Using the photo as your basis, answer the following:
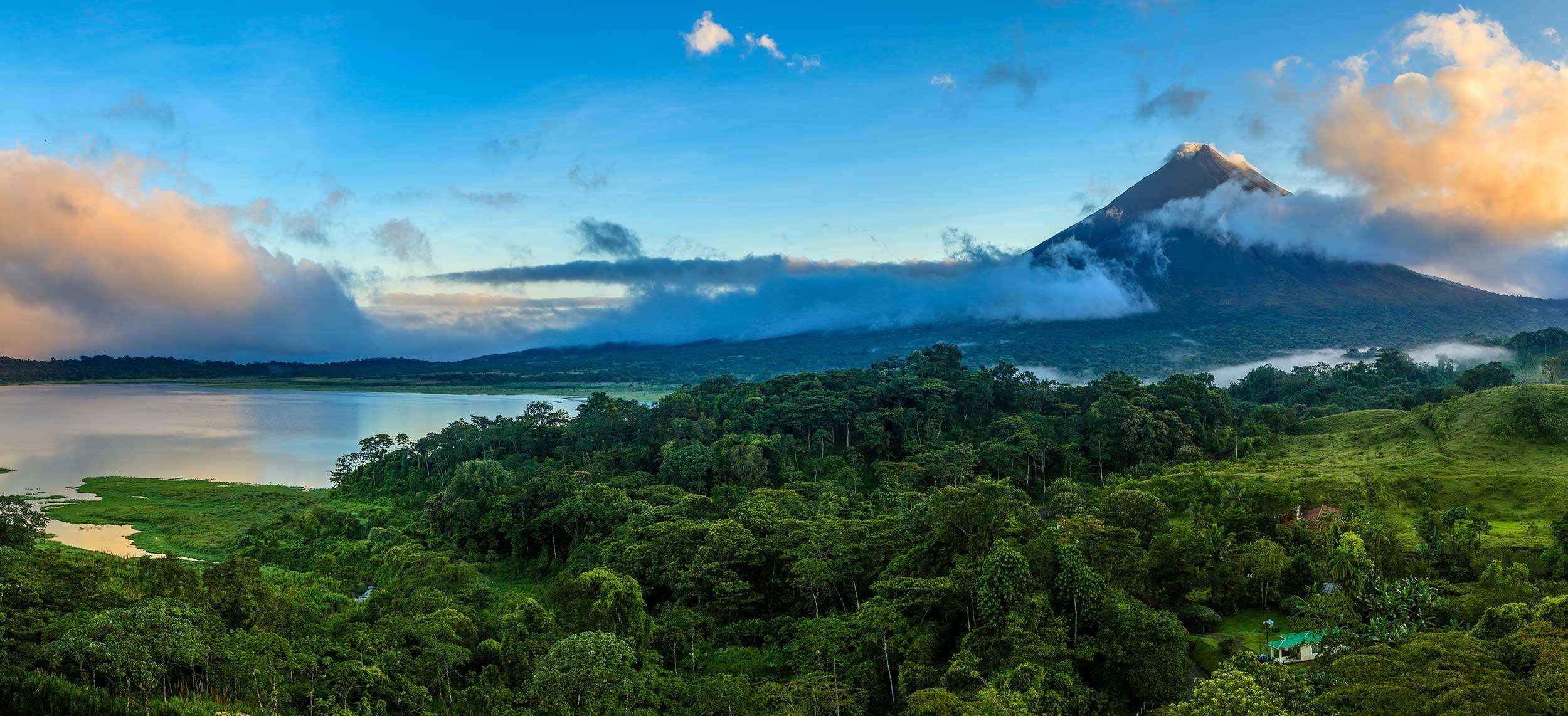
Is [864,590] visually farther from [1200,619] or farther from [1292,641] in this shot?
[1292,641]

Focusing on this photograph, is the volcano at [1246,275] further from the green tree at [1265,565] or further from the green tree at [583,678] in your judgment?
the green tree at [583,678]

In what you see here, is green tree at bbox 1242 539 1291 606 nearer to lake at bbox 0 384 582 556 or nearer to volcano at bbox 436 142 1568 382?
lake at bbox 0 384 582 556

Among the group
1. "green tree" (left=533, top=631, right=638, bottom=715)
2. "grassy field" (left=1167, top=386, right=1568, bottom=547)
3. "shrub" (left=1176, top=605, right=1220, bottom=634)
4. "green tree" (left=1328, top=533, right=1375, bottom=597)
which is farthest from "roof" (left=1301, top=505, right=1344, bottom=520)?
"green tree" (left=533, top=631, right=638, bottom=715)

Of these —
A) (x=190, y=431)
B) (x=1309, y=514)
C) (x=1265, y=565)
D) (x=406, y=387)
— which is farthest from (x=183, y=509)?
(x=406, y=387)

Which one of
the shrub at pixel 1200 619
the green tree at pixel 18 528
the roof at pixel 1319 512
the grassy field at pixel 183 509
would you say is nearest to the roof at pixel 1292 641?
the shrub at pixel 1200 619

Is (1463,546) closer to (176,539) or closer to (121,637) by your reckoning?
(121,637)

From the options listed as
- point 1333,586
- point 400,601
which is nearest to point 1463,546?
point 1333,586
